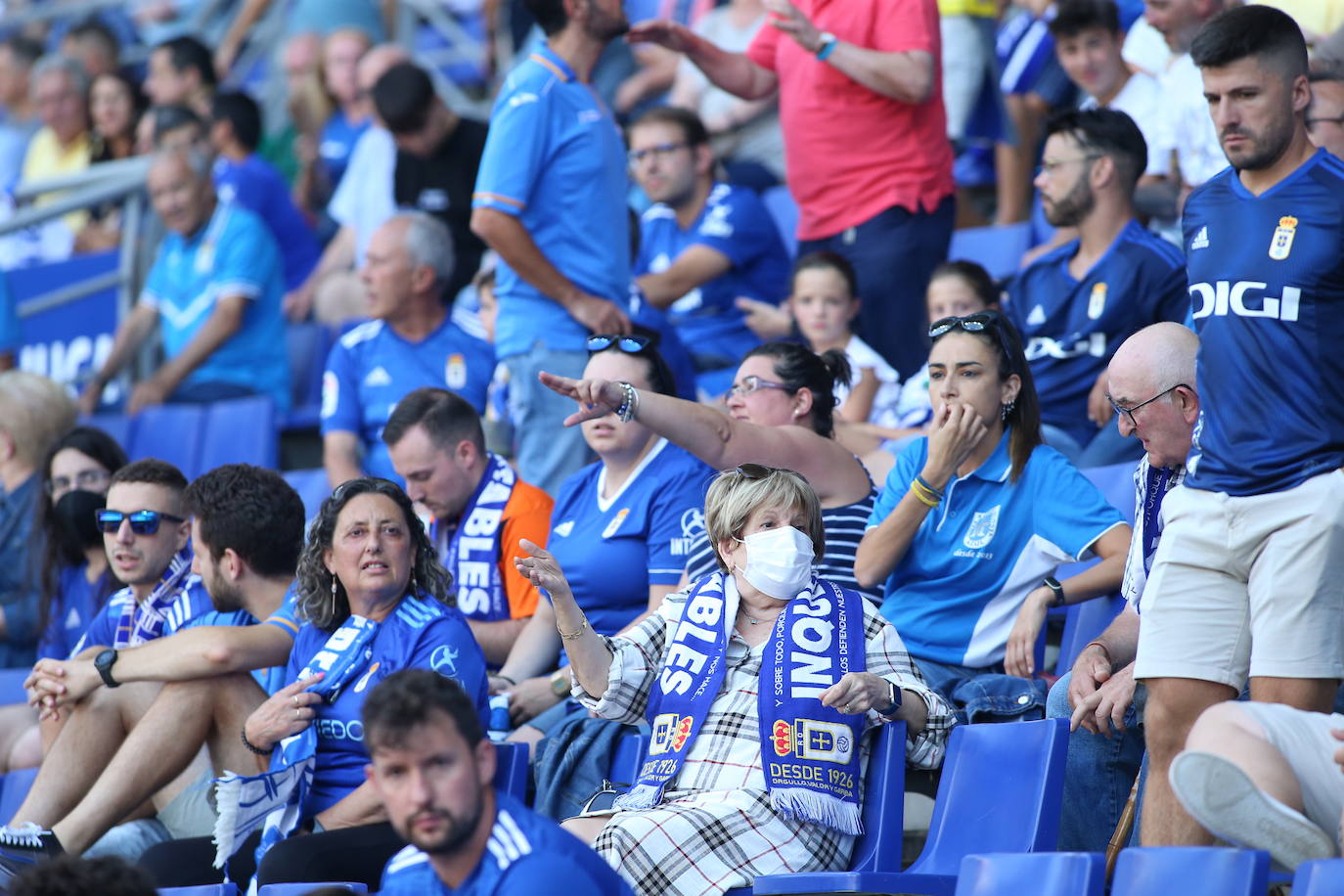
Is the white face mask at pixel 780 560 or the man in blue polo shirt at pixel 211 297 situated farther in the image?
the man in blue polo shirt at pixel 211 297

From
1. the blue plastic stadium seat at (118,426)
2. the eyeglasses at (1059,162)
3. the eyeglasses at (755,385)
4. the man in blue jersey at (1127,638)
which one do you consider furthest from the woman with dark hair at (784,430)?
the blue plastic stadium seat at (118,426)

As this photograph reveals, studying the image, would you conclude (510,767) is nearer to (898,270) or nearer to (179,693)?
(179,693)

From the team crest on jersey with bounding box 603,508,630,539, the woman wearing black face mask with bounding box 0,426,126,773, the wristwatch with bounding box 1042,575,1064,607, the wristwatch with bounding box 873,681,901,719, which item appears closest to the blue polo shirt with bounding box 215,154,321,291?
the woman wearing black face mask with bounding box 0,426,126,773

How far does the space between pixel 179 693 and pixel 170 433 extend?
340 centimetres

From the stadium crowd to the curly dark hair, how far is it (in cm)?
1

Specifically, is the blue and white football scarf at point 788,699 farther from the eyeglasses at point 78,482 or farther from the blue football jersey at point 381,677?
the eyeglasses at point 78,482

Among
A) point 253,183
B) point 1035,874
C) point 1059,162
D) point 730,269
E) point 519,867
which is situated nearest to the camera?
point 519,867

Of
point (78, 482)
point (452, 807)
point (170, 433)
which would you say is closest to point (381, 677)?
point (452, 807)

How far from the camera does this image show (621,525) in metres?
5.18

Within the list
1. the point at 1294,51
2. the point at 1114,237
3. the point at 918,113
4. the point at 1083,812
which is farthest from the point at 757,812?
the point at 918,113

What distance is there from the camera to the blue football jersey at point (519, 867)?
3.05 m

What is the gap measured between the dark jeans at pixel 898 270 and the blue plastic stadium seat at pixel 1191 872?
3.48 metres

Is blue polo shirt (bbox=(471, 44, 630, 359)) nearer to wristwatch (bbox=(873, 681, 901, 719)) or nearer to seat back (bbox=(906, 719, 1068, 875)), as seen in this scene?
wristwatch (bbox=(873, 681, 901, 719))

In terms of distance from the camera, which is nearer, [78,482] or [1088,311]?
[1088,311]
